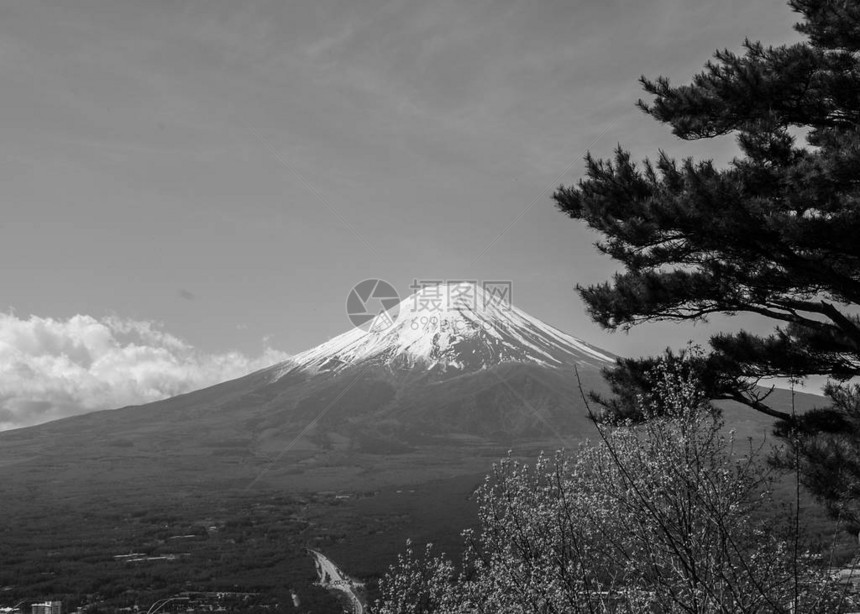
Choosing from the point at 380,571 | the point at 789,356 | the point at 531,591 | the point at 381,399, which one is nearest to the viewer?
the point at 531,591

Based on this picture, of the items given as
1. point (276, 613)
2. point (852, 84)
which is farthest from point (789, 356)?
point (276, 613)

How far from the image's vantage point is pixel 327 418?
582ft

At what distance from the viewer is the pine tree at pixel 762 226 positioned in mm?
8469

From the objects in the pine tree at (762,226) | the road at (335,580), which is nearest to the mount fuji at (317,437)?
the road at (335,580)

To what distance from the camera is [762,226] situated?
8.62 metres

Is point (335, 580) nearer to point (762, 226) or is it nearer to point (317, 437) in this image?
point (762, 226)

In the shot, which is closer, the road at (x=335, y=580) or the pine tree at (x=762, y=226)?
the pine tree at (x=762, y=226)

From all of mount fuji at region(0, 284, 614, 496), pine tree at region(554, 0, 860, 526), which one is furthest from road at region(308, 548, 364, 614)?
mount fuji at region(0, 284, 614, 496)

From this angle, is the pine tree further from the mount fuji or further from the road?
the mount fuji

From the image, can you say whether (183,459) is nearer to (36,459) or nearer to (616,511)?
(36,459)

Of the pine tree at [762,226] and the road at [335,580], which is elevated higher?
the pine tree at [762,226]

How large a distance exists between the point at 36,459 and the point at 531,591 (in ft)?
538

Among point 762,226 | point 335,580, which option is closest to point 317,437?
point 335,580

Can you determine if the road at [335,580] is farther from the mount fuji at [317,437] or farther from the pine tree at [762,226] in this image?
the mount fuji at [317,437]
